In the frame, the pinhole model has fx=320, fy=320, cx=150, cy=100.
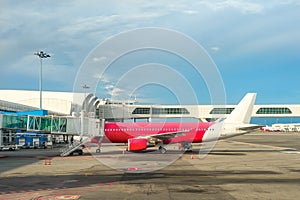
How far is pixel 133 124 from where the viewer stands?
43656 millimetres

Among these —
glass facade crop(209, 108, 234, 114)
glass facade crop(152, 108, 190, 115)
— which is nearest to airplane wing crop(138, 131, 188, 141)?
glass facade crop(152, 108, 190, 115)

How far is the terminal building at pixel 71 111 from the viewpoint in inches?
1543

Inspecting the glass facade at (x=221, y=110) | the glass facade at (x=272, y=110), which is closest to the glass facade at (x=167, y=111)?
the glass facade at (x=221, y=110)

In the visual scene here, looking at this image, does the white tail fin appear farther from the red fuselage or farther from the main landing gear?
the main landing gear

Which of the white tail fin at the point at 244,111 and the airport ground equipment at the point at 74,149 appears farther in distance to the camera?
the white tail fin at the point at 244,111

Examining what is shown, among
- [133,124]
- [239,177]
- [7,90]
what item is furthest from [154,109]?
[239,177]

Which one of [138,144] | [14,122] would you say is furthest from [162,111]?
[138,144]

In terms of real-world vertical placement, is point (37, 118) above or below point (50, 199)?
above

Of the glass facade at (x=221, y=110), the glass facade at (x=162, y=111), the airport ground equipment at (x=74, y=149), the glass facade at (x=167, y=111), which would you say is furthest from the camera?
the glass facade at (x=221, y=110)

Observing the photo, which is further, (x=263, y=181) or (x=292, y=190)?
(x=263, y=181)

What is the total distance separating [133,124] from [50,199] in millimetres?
29372

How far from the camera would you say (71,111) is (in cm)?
10456

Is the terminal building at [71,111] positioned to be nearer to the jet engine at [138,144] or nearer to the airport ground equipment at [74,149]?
the airport ground equipment at [74,149]

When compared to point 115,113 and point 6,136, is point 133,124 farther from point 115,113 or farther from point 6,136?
point 115,113
